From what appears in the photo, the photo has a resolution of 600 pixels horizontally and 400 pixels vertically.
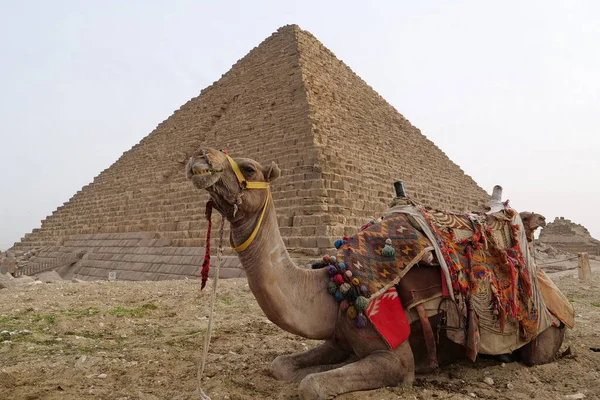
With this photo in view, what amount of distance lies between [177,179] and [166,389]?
18483mm

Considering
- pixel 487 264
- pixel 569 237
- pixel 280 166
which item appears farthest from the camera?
pixel 569 237

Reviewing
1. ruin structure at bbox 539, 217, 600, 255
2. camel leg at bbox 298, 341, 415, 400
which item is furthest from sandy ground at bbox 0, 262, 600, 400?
ruin structure at bbox 539, 217, 600, 255

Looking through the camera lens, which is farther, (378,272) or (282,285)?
(378,272)

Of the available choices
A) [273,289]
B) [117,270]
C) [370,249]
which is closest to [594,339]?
[370,249]

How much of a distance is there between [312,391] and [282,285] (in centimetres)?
51

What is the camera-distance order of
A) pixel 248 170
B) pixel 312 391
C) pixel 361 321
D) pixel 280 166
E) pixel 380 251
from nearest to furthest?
pixel 312 391, pixel 248 170, pixel 361 321, pixel 380 251, pixel 280 166

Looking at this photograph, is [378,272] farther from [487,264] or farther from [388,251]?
[487,264]

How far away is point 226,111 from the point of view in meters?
26.8

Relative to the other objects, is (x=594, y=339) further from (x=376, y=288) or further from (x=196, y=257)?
(x=196, y=257)

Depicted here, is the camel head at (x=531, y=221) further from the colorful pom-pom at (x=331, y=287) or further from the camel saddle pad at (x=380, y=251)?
the colorful pom-pom at (x=331, y=287)

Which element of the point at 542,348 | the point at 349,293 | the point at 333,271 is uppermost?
the point at 333,271

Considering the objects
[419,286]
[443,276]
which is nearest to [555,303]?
[443,276]

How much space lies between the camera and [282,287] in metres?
2.23

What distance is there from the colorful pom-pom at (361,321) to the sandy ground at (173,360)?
32 cm
